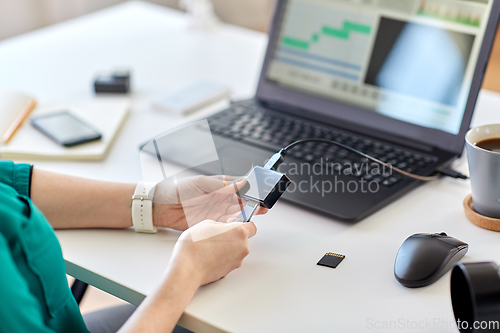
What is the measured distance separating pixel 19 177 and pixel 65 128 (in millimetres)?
261

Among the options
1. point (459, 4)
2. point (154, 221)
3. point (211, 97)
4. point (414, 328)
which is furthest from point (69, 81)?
point (414, 328)

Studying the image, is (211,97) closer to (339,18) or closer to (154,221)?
(339,18)

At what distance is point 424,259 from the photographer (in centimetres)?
60

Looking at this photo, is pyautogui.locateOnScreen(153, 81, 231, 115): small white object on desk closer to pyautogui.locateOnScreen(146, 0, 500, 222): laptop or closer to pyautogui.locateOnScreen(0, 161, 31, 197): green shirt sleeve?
pyautogui.locateOnScreen(146, 0, 500, 222): laptop

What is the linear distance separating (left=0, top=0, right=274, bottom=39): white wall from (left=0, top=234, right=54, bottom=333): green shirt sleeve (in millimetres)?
2687

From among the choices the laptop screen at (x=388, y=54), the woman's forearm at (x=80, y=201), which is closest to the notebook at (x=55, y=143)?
the woman's forearm at (x=80, y=201)

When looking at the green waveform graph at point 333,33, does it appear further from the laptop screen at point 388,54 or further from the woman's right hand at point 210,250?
the woman's right hand at point 210,250

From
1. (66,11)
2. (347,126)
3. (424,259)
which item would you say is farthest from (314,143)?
(66,11)

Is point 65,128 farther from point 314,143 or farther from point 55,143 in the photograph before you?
point 314,143

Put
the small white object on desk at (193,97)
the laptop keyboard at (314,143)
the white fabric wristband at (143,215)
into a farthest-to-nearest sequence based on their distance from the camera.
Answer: the small white object on desk at (193,97) < the laptop keyboard at (314,143) < the white fabric wristband at (143,215)

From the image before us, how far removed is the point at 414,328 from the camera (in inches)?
21.3

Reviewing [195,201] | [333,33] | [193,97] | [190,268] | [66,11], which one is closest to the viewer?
[190,268]

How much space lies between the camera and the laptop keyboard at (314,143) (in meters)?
0.82

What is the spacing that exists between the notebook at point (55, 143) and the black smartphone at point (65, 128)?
1 centimetres
